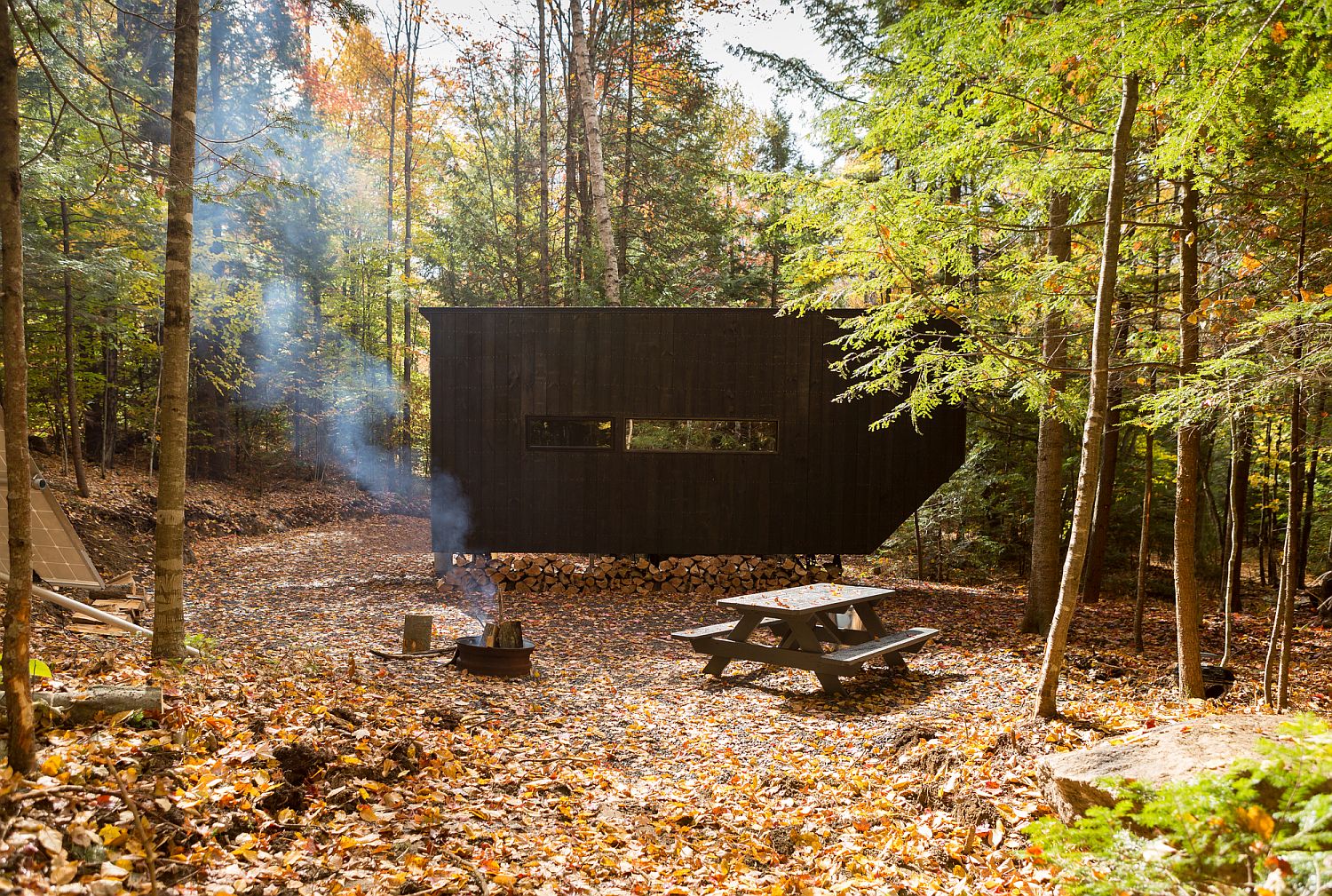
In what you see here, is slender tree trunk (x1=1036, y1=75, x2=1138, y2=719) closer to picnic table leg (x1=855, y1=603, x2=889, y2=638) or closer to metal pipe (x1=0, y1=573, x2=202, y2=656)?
picnic table leg (x1=855, y1=603, x2=889, y2=638)

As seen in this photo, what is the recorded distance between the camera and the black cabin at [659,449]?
11008 millimetres

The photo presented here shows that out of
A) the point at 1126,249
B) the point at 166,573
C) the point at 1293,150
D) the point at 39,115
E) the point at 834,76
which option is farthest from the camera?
the point at 834,76

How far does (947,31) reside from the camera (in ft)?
18.5

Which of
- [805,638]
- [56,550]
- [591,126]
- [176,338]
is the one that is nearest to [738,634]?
[805,638]

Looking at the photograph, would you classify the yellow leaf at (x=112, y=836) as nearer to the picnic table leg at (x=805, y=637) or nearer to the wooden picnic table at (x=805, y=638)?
the wooden picnic table at (x=805, y=638)

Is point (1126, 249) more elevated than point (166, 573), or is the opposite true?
point (1126, 249)

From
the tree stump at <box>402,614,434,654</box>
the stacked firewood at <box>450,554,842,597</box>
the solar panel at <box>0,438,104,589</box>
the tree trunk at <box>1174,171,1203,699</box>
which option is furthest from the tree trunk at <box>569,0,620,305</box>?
the tree trunk at <box>1174,171,1203,699</box>

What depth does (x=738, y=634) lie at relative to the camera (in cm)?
681

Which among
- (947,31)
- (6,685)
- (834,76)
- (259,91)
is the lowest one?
(6,685)

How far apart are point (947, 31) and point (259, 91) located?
698 inches

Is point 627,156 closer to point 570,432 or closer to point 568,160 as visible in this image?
point 568,160

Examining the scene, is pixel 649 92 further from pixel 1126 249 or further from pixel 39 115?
pixel 1126 249

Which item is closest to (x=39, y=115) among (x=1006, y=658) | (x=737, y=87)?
(x=1006, y=658)

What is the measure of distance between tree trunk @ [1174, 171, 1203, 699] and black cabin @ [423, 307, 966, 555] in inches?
216
